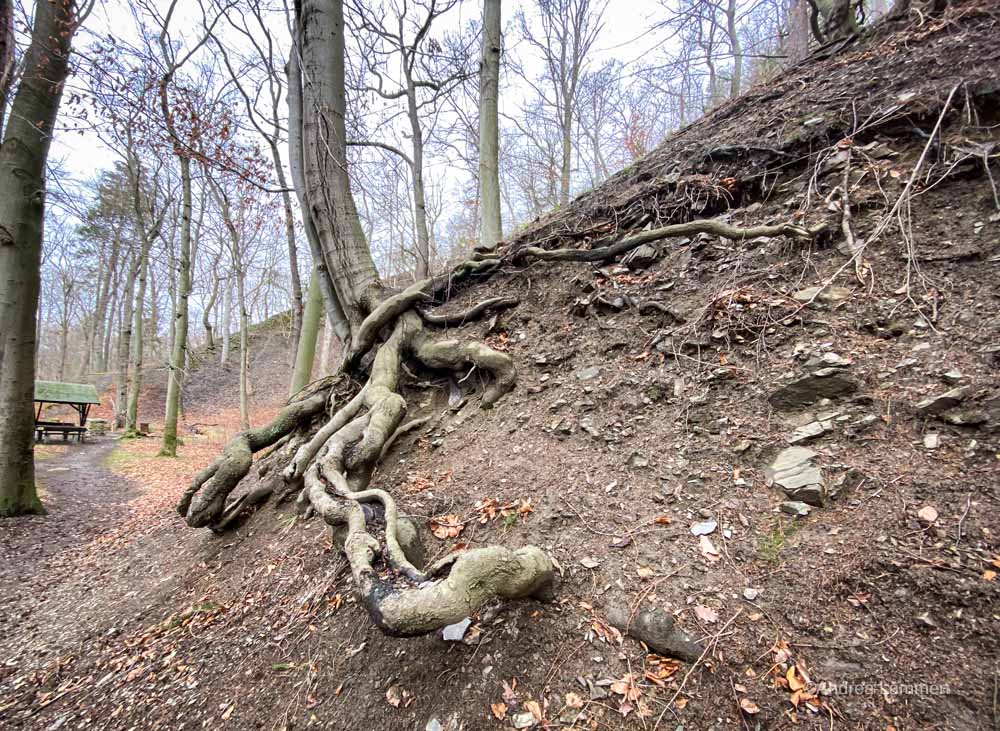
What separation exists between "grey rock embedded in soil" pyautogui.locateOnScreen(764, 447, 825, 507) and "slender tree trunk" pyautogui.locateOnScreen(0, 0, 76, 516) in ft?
26.5

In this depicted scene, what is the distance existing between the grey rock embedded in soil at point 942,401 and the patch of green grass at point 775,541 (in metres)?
0.86

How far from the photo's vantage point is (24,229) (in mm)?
5113

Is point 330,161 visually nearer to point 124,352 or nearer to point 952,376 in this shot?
point 952,376

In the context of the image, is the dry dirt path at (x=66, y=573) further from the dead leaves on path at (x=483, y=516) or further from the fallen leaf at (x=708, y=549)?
the fallen leaf at (x=708, y=549)

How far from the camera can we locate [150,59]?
A: 20.5 feet

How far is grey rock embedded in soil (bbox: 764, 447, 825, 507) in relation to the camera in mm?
1852

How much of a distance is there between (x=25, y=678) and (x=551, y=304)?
458 cm

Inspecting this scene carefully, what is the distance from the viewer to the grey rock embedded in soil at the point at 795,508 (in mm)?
1825

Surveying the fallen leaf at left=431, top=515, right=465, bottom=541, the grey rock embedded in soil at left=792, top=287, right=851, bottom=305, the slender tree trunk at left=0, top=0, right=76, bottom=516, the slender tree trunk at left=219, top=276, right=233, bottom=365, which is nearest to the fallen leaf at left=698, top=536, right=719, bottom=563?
the fallen leaf at left=431, top=515, right=465, bottom=541

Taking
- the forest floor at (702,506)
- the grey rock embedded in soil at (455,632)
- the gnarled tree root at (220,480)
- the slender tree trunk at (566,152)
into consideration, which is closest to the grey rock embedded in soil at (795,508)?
the forest floor at (702,506)

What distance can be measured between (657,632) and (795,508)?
0.87 meters

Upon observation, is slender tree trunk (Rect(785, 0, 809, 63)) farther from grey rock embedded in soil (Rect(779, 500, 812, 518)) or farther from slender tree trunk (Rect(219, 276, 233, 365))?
slender tree trunk (Rect(219, 276, 233, 365))

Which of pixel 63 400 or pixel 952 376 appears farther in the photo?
pixel 63 400

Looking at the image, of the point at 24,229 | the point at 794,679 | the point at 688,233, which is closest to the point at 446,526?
the point at 794,679
